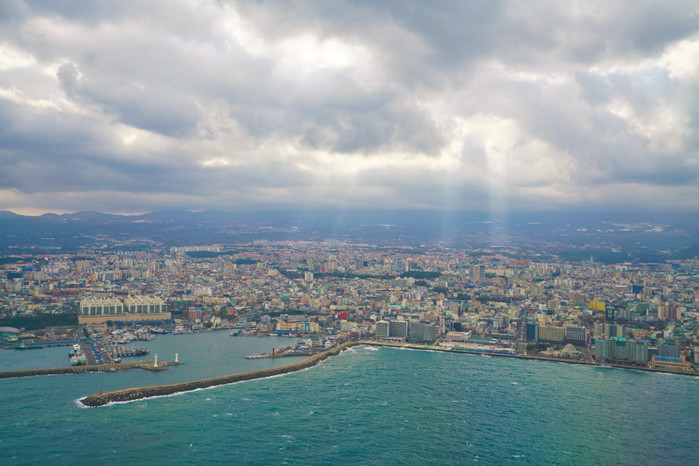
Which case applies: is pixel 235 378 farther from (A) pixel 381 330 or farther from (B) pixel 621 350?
(B) pixel 621 350

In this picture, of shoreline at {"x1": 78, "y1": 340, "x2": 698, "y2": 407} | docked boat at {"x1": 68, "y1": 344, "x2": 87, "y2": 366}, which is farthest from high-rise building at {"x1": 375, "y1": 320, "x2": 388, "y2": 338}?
docked boat at {"x1": 68, "y1": 344, "x2": 87, "y2": 366}

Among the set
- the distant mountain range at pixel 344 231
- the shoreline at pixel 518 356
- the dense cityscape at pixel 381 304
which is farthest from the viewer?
the distant mountain range at pixel 344 231

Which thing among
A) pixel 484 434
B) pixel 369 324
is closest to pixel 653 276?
pixel 369 324

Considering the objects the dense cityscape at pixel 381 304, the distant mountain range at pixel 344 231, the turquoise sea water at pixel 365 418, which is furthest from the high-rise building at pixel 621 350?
the distant mountain range at pixel 344 231

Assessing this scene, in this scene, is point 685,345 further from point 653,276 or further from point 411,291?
point 653,276

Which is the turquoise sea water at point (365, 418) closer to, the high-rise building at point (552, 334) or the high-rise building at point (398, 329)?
the high-rise building at point (552, 334)

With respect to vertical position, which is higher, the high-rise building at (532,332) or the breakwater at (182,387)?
the high-rise building at (532,332)
